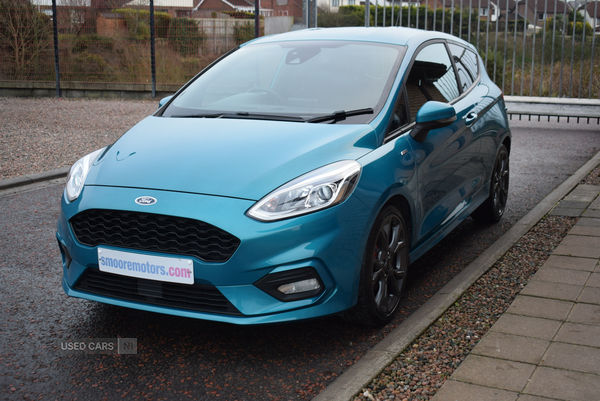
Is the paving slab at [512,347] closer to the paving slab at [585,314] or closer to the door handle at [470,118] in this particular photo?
the paving slab at [585,314]

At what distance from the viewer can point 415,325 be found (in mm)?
3514

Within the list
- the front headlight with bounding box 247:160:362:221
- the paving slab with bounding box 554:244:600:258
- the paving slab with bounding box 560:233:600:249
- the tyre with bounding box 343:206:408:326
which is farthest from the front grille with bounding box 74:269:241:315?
the paving slab with bounding box 560:233:600:249

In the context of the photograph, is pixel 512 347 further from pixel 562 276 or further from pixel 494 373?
pixel 562 276

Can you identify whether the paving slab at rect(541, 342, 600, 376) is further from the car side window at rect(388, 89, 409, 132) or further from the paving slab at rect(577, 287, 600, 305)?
the car side window at rect(388, 89, 409, 132)

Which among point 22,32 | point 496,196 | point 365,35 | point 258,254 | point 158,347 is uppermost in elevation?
point 22,32

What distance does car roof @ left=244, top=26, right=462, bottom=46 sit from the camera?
4535mm

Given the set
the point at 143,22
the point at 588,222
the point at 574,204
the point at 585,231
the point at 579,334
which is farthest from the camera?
the point at 143,22

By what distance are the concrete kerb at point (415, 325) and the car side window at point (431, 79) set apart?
44.4 inches

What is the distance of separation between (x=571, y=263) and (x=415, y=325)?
5.49 feet

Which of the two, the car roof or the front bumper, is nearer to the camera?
the front bumper

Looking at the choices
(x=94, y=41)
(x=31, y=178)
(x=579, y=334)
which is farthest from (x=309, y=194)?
(x=94, y=41)

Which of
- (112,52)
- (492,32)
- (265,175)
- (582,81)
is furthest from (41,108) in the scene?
(265,175)

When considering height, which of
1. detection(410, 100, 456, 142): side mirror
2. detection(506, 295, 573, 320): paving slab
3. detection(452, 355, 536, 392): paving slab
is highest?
detection(410, 100, 456, 142): side mirror

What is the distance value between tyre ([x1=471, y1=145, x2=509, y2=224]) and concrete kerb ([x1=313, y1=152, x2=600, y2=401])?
23cm
